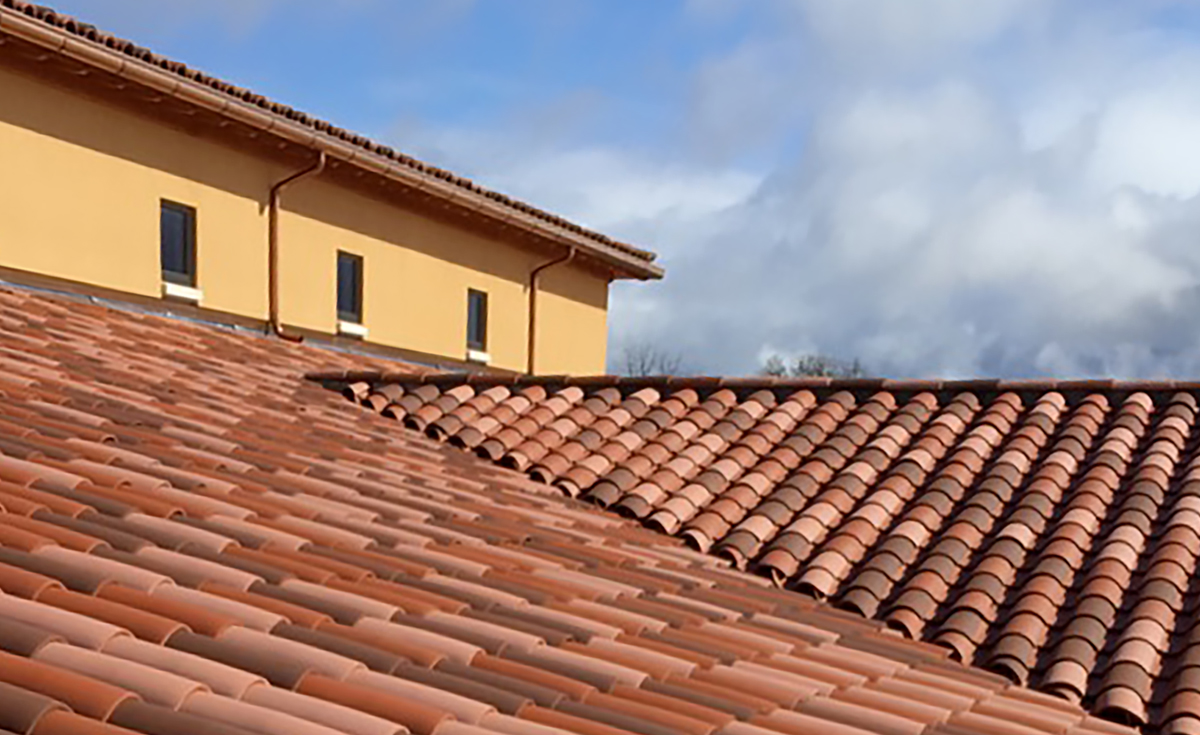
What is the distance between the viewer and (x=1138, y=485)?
7684 mm

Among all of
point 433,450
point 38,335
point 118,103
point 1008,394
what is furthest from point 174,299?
point 1008,394

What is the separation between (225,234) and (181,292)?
3.40ft

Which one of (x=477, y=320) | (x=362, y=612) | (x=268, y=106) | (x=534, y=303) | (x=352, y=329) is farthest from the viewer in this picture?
(x=534, y=303)

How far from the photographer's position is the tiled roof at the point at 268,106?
11344 millimetres

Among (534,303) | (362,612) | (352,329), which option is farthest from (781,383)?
(534,303)

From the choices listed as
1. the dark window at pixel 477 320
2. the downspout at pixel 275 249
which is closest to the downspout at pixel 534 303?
the dark window at pixel 477 320

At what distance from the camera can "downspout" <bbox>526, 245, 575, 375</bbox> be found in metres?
20.1

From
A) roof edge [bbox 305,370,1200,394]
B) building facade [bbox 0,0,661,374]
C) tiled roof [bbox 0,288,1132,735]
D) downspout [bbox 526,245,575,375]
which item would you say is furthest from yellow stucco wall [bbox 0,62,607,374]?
tiled roof [bbox 0,288,1132,735]

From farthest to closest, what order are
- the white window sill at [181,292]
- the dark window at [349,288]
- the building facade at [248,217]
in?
the dark window at [349,288]
the white window sill at [181,292]
the building facade at [248,217]

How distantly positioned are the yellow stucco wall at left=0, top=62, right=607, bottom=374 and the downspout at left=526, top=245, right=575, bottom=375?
13cm

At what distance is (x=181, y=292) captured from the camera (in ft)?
45.3

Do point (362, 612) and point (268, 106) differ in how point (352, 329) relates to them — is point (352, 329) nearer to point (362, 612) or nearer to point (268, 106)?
point (268, 106)

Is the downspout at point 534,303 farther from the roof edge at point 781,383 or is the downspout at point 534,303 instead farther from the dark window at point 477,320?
the roof edge at point 781,383

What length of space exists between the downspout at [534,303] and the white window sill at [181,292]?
691 cm
